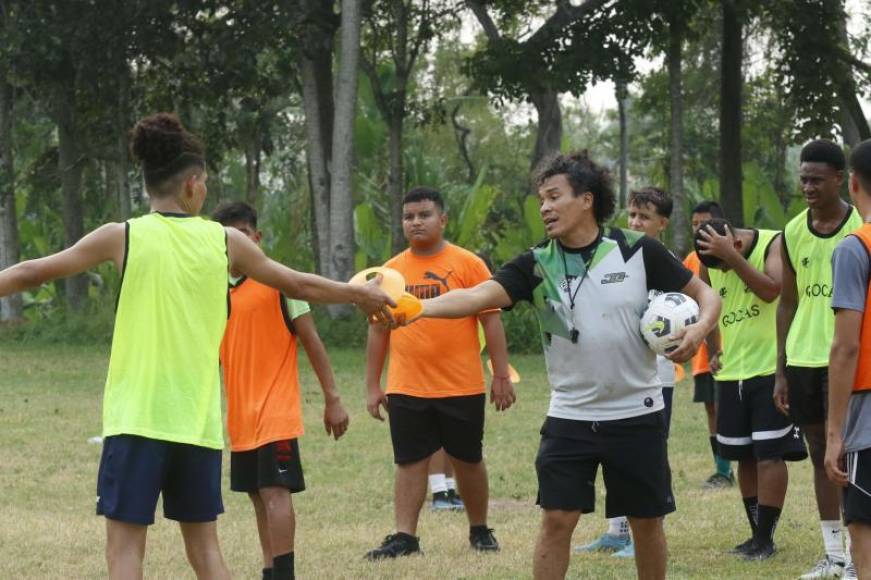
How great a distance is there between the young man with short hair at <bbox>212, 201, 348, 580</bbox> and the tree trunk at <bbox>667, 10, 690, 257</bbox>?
15.3 m

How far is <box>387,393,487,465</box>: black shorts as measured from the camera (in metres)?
8.57

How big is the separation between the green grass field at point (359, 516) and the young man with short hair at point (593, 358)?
5.81ft

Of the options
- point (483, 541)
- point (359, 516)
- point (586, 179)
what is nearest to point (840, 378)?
point (586, 179)

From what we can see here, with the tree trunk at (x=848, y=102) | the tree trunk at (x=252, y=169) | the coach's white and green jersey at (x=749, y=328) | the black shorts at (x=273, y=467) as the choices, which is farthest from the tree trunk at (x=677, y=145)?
the black shorts at (x=273, y=467)

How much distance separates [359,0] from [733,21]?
230 inches

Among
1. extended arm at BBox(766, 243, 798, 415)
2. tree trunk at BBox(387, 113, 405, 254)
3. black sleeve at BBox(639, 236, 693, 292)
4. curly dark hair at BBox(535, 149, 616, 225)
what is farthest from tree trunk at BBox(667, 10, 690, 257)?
black sleeve at BBox(639, 236, 693, 292)

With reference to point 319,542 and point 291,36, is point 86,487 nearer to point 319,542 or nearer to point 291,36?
point 319,542

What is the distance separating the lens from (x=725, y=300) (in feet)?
28.3

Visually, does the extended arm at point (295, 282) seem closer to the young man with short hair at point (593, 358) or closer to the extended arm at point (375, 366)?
the young man with short hair at point (593, 358)

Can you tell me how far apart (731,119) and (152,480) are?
18.5 meters

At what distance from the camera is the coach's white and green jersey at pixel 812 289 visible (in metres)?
7.16

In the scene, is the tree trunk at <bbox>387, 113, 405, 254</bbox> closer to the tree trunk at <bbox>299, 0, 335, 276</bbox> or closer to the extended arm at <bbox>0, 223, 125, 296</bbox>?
the tree trunk at <bbox>299, 0, 335, 276</bbox>

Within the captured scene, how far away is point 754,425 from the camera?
8312mm

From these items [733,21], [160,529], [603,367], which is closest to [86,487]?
[160,529]
